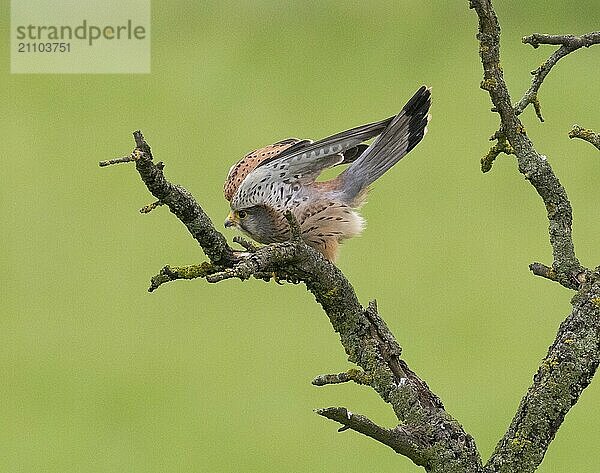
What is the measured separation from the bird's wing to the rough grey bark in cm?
13

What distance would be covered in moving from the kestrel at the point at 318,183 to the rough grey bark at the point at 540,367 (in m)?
0.13

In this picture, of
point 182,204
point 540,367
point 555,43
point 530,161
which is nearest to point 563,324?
point 540,367

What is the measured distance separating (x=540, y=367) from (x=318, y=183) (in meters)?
0.33

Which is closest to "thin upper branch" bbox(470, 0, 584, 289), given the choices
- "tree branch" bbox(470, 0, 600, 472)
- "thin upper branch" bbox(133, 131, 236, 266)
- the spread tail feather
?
"tree branch" bbox(470, 0, 600, 472)

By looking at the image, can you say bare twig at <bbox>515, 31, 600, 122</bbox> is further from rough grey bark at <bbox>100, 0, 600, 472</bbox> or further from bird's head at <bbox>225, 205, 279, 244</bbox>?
bird's head at <bbox>225, 205, 279, 244</bbox>

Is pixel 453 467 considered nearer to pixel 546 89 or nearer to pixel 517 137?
pixel 517 137

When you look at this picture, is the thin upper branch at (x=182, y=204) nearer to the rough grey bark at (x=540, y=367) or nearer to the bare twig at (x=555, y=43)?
the rough grey bark at (x=540, y=367)

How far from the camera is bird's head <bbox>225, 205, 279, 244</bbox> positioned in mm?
1139

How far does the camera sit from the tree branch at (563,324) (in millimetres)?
948

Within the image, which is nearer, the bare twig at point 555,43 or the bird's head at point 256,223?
the bare twig at point 555,43

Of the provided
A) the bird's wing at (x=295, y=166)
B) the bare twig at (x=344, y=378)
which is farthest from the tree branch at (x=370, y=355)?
the bird's wing at (x=295, y=166)

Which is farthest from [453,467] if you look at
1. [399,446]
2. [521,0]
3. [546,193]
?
[521,0]

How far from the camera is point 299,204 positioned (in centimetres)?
115

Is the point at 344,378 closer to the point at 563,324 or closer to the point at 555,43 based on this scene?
the point at 563,324
